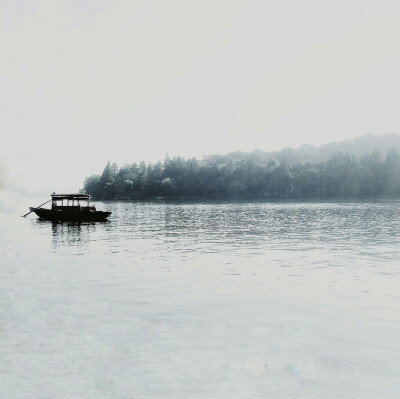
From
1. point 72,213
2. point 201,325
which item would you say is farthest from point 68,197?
point 201,325

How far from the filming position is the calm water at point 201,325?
39.9ft

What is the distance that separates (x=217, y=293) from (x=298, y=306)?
460 centimetres

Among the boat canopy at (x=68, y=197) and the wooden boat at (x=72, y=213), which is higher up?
the boat canopy at (x=68, y=197)

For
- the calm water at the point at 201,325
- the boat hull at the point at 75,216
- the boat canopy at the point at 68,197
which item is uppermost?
the boat canopy at the point at 68,197

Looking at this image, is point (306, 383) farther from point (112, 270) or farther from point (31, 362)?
point (112, 270)

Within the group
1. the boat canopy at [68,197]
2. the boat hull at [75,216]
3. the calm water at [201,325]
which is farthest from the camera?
the boat canopy at [68,197]

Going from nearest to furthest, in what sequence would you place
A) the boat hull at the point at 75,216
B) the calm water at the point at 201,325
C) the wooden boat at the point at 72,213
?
the calm water at the point at 201,325 < the boat hull at the point at 75,216 < the wooden boat at the point at 72,213

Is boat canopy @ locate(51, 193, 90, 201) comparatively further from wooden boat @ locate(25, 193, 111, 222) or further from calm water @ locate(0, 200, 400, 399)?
calm water @ locate(0, 200, 400, 399)

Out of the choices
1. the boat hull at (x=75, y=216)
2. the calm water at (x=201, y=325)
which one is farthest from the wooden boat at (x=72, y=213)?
the calm water at (x=201, y=325)

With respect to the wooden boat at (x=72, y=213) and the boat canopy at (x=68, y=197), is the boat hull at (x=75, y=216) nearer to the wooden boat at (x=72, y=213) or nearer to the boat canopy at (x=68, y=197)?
the wooden boat at (x=72, y=213)

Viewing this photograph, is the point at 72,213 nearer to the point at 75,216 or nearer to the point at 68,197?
the point at 75,216

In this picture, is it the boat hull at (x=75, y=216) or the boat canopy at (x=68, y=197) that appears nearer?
the boat hull at (x=75, y=216)

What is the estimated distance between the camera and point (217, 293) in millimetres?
23875

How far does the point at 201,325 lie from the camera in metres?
18.0
